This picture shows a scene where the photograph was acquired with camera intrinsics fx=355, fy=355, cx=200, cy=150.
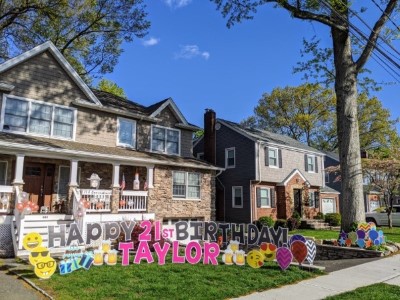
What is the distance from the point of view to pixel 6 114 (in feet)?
50.4

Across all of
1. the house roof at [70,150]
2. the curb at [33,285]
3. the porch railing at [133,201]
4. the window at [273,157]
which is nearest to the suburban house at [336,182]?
the window at [273,157]

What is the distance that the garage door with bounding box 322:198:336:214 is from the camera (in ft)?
107

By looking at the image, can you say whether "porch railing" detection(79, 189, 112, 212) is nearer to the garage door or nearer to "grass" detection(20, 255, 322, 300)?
"grass" detection(20, 255, 322, 300)

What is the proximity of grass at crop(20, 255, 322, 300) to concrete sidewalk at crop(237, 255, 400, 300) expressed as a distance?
1.07ft

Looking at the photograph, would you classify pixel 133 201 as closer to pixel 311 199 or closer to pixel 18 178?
pixel 18 178

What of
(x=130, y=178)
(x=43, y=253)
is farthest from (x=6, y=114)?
(x=43, y=253)

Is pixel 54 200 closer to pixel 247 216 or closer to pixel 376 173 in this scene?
pixel 247 216

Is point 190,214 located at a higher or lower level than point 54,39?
lower

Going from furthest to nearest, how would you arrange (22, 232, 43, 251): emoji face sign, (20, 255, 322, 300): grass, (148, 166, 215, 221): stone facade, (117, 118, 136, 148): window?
(117, 118, 136, 148): window < (148, 166, 215, 221): stone facade < (22, 232, 43, 251): emoji face sign < (20, 255, 322, 300): grass

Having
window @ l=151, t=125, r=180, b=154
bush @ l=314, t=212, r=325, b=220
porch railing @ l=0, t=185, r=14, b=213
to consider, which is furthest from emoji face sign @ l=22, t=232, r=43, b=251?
bush @ l=314, t=212, r=325, b=220

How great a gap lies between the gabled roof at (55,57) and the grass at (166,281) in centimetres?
1009

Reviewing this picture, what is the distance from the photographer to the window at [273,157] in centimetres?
2772

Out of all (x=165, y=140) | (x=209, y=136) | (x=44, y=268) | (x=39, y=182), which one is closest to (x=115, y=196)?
(x=39, y=182)

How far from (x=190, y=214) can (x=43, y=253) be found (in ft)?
41.0
